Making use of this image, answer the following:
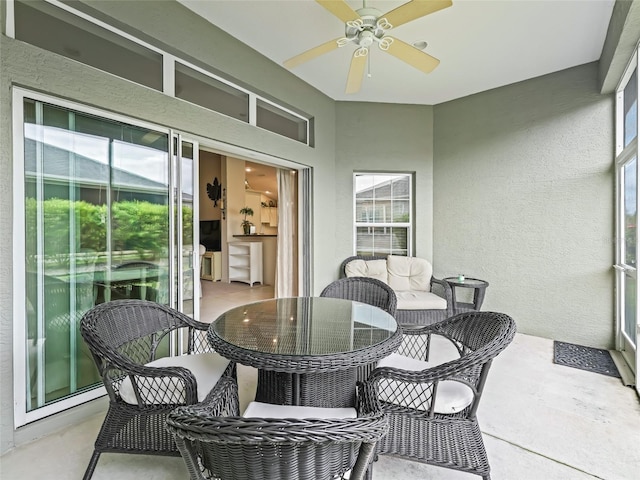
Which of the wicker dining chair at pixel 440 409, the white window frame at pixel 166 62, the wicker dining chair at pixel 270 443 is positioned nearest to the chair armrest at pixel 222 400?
the wicker dining chair at pixel 270 443

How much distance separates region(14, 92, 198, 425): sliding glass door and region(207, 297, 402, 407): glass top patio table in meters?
1.08

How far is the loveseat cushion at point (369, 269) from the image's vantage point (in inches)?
181

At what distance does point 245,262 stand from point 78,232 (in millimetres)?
5424

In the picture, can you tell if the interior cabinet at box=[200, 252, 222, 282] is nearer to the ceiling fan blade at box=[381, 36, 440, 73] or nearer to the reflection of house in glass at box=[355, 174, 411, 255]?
the reflection of house in glass at box=[355, 174, 411, 255]

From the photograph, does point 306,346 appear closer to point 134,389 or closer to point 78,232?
point 134,389

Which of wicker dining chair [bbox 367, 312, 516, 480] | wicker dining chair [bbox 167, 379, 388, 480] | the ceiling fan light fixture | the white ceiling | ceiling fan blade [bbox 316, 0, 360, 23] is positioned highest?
the white ceiling

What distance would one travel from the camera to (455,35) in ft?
10.4

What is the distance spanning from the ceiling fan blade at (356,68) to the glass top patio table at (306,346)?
1995mm

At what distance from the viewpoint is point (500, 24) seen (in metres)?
2.99

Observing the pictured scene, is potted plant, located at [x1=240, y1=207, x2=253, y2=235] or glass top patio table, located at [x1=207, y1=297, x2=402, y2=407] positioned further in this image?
potted plant, located at [x1=240, y1=207, x2=253, y2=235]

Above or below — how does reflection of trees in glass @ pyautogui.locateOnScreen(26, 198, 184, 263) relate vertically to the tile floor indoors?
above

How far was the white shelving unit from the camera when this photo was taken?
7.27 m

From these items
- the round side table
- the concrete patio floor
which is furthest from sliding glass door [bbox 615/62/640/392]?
the round side table

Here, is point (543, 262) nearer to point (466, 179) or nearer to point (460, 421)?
point (466, 179)
